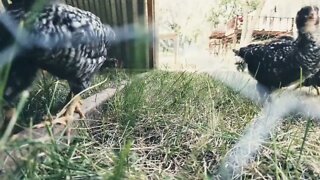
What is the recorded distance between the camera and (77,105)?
1236mm

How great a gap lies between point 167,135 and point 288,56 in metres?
0.40

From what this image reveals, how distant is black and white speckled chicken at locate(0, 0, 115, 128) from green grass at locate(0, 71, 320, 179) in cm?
6

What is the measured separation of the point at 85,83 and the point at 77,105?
0.06m

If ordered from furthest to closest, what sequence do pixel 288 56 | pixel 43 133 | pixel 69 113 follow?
pixel 288 56 → pixel 69 113 → pixel 43 133

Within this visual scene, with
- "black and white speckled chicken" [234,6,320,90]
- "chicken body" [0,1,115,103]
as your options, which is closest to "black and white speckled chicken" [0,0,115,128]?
"chicken body" [0,1,115,103]

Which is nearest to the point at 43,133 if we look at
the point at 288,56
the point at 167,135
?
the point at 167,135

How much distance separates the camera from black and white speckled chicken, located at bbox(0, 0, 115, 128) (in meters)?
1.05

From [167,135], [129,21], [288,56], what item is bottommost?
[167,135]

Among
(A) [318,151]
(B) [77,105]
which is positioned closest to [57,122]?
(B) [77,105]

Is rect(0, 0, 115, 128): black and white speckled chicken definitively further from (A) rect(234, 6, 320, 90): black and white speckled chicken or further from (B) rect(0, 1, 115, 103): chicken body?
(A) rect(234, 6, 320, 90): black and white speckled chicken

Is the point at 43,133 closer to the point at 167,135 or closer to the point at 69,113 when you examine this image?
the point at 69,113

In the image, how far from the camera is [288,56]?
1378 millimetres

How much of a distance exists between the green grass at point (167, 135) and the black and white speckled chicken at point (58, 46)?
0.19 ft

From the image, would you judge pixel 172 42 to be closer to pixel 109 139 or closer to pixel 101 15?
pixel 101 15
